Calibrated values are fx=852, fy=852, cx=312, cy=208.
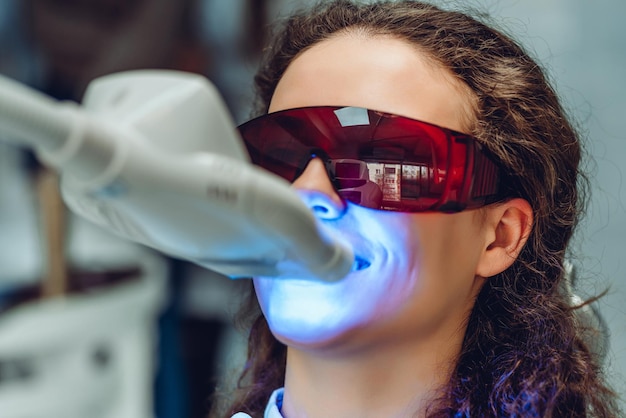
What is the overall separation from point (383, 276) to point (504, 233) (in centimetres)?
26

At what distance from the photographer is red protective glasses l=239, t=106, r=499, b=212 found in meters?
1.21

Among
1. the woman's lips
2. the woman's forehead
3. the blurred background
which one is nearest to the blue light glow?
the woman's lips

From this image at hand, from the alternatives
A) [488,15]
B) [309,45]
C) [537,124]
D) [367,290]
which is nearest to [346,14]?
[309,45]

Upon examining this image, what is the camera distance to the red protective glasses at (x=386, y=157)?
1206 mm

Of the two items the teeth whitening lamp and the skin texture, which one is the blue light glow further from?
the teeth whitening lamp

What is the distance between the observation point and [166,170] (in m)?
0.84

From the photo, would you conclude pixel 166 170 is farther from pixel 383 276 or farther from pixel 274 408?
pixel 274 408

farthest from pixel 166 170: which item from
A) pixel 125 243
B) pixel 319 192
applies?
pixel 125 243

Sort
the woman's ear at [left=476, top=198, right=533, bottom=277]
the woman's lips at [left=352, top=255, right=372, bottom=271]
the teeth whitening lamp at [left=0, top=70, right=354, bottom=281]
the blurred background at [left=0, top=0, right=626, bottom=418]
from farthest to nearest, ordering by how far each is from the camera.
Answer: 1. the blurred background at [left=0, top=0, right=626, bottom=418]
2. the woman's ear at [left=476, top=198, right=533, bottom=277]
3. the woman's lips at [left=352, top=255, right=372, bottom=271]
4. the teeth whitening lamp at [left=0, top=70, right=354, bottom=281]

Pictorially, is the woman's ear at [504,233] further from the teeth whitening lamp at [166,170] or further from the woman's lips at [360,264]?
the teeth whitening lamp at [166,170]

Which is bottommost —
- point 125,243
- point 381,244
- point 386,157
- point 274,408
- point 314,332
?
point 125,243

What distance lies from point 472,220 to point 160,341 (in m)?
2.26

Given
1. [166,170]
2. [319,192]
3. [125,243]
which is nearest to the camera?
[166,170]

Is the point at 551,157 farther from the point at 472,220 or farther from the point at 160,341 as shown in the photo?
the point at 160,341
